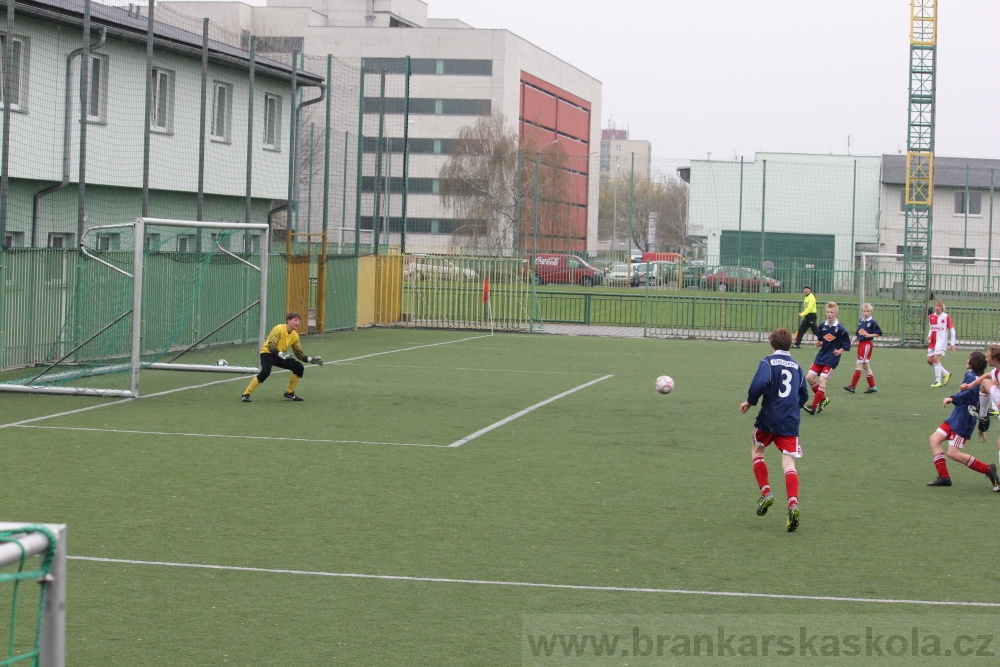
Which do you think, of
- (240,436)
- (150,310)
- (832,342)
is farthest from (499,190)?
(240,436)

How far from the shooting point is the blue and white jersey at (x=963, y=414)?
11734 millimetres

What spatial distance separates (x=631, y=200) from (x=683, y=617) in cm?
3504

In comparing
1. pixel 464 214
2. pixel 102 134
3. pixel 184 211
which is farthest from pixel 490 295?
pixel 464 214

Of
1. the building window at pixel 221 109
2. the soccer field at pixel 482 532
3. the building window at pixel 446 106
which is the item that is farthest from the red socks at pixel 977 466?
the building window at pixel 446 106

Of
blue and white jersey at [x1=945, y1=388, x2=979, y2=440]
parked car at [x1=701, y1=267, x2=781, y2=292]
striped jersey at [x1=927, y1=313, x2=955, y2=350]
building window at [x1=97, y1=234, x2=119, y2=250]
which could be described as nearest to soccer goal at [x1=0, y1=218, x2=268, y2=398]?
building window at [x1=97, y1=234, x2=119, y2=250]

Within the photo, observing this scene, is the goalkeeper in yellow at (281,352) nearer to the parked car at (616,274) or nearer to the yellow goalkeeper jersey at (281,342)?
the yellow goalkeeper jersey at (281,342)

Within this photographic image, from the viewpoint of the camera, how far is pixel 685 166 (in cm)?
3894

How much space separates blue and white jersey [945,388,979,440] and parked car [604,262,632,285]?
32840 mm

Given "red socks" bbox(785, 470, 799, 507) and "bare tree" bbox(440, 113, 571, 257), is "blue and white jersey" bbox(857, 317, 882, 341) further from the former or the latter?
"bare tree" bbox(440, 113, 571, 257)

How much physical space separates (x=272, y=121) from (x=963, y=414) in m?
23.8

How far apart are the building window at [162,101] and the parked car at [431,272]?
11.2 metres

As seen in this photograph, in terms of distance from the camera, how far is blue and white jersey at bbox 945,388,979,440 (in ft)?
38.5

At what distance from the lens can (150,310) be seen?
2277 cm

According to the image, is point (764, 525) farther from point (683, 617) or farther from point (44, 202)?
point (44, 202)
